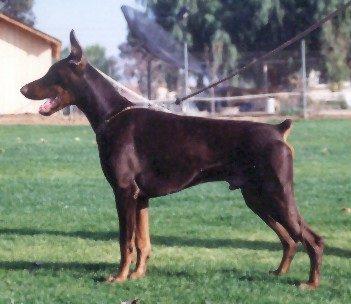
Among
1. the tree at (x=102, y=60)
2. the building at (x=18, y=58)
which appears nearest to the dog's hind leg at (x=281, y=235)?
the building at (x=18, y=58)

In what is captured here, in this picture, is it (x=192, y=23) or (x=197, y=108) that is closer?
(x=197, y=108)

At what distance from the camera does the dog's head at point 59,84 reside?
5.62 metres

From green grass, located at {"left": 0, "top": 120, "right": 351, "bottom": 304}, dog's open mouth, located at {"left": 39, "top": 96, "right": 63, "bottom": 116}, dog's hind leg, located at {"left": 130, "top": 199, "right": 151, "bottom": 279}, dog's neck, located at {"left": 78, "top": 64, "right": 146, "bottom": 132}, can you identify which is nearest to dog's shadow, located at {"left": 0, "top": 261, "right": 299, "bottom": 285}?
green grass, located at {"left": 0, "top": 120, "right": 351, "bottom": 304}

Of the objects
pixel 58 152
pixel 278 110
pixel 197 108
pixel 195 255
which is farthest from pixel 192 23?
pixel 195 255

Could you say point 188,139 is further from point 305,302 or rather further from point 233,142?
point 305,302

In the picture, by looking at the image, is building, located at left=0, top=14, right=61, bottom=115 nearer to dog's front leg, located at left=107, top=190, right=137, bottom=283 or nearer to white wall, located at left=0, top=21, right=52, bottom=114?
white wall, located at left=0, top=21, right=52, bottom=114

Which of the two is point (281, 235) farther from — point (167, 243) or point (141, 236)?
point (167, 243)

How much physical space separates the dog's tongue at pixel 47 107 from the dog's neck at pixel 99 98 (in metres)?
0.21

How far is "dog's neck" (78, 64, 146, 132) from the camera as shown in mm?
5684

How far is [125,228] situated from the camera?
5566mm

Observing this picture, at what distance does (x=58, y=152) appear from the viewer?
16.4 metres

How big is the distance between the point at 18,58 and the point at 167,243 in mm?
24739

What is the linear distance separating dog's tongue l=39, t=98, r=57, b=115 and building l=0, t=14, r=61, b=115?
24.5 meters

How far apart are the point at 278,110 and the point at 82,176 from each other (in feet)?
62.6
